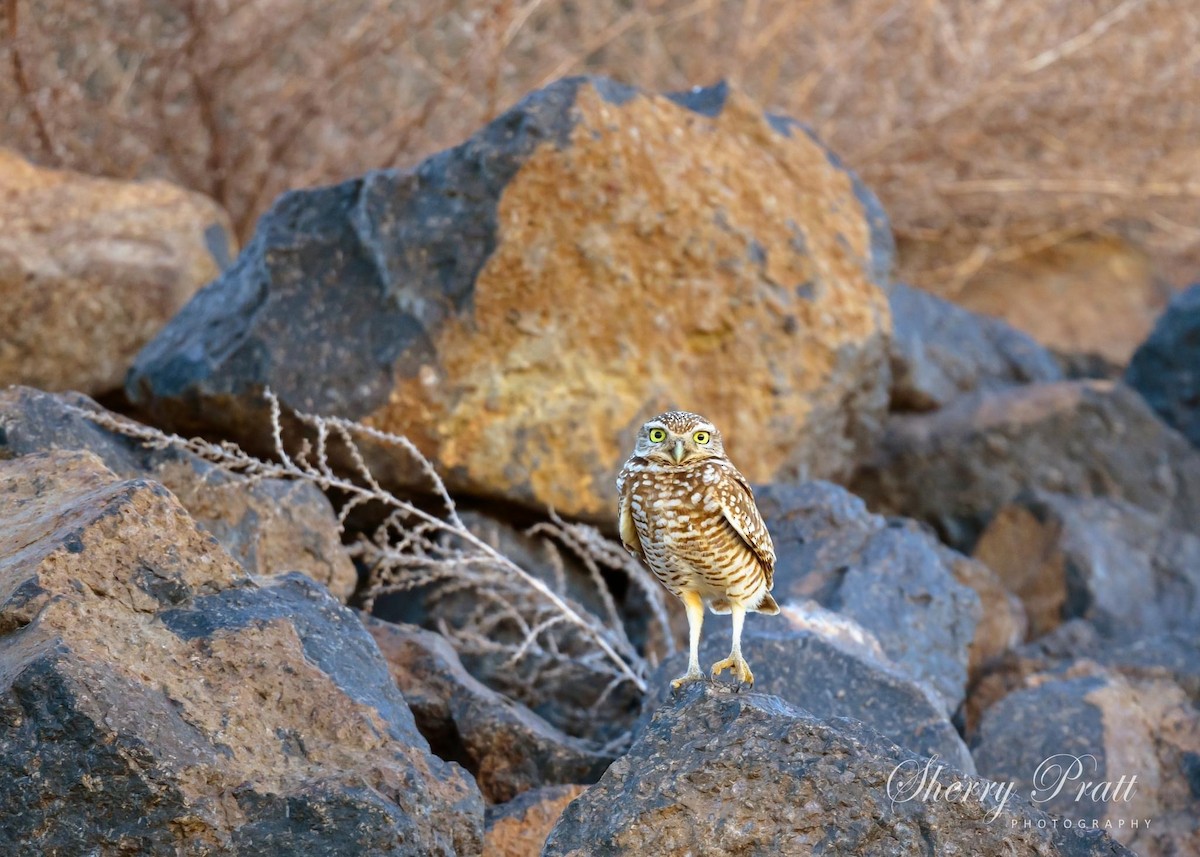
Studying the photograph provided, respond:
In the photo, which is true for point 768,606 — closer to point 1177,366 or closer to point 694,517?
point 694,517

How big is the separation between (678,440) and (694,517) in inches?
8.2

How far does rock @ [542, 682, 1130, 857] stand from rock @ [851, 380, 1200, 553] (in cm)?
442

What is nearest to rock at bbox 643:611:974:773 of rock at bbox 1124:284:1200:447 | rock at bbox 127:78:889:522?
rock at bbox 127:78:889:522

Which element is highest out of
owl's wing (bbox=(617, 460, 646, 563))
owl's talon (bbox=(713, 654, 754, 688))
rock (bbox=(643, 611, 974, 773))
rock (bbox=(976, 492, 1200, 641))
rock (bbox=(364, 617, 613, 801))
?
owl's wing (bbox=(617, 460, 646, 563))

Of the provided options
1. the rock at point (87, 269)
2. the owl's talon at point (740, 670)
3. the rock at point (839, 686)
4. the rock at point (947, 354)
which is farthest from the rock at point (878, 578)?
the rock at point (87, 269)

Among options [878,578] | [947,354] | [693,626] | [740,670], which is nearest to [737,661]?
[740,670]

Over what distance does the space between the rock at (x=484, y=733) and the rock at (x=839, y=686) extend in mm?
368

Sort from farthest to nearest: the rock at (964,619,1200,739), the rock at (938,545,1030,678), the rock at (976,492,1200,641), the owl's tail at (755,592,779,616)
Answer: the rock at (976,492,1200,641)
the rock at (938,545,1030,678)
the rock at (964,619,1200,739)
the owl's tail at (755,592,779,616)

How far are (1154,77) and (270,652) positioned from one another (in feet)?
28.4

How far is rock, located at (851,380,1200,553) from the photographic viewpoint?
7383 mm

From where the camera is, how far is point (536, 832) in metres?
3.93

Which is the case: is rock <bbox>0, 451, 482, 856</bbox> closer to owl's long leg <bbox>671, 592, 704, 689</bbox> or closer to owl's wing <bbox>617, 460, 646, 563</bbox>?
owl's long leg <bbox>671, 592, 704, 689</bbox>

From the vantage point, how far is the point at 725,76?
9.41 metres

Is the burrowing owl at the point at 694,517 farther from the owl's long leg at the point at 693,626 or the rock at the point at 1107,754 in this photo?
the rock at the point at 1107,754
